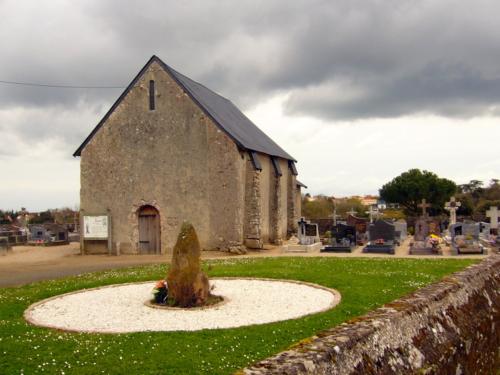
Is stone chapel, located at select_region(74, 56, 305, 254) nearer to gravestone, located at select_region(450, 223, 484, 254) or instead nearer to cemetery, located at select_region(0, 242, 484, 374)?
cemetery, located at select_region(0, 242, 484, 374)

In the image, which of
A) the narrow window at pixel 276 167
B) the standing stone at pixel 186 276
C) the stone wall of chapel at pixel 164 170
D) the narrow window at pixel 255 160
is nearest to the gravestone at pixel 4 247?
the stone wall of chapel at pixel 164 170

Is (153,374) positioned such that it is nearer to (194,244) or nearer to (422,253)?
(194,244)

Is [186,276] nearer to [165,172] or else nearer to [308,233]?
[165,172]

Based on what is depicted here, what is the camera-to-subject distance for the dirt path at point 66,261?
18.1 m

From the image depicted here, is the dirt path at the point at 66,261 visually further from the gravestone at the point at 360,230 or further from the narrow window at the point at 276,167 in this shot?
the narrow window at the point at 276,167

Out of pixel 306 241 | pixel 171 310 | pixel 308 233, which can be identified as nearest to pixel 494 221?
pixel 308 233

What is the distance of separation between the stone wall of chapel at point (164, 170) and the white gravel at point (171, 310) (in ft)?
36.4

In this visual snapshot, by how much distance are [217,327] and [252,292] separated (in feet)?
11.6

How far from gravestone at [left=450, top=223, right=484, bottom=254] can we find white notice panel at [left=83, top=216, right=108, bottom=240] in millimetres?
16130

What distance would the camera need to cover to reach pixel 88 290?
1332 centimetres

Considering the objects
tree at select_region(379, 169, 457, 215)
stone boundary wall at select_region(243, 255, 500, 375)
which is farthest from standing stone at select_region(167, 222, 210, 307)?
tree at select_region(379, 169, 457, 215)

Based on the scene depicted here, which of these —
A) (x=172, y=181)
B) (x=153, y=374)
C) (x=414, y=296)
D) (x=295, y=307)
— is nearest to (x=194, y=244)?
(x=295, y=307)

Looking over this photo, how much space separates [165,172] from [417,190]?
33055mm

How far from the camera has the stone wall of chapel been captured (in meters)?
24.3
